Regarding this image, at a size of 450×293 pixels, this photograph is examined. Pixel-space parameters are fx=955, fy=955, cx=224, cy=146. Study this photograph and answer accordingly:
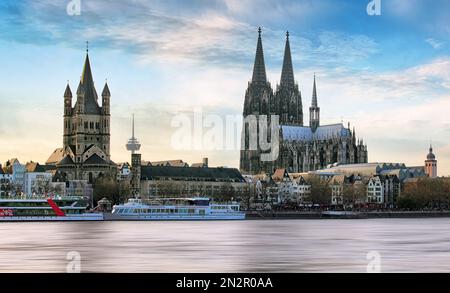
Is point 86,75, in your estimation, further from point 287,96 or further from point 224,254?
point 224,254

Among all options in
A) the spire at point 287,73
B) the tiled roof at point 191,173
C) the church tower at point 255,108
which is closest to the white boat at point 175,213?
the tiled roof at point 191,173

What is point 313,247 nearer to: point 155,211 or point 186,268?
point 186,268

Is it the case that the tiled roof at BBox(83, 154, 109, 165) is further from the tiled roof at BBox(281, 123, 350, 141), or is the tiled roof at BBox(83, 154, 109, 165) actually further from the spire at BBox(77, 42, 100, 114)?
the tiled roof at BBox(281, 123, 350, 141)

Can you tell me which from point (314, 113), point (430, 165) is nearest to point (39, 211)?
point (314, 113)

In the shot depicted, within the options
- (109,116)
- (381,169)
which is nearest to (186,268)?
(109,116)

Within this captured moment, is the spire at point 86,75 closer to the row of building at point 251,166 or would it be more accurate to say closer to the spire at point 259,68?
the row of building at point 251,166

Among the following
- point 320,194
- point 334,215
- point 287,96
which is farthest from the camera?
point 287,96
